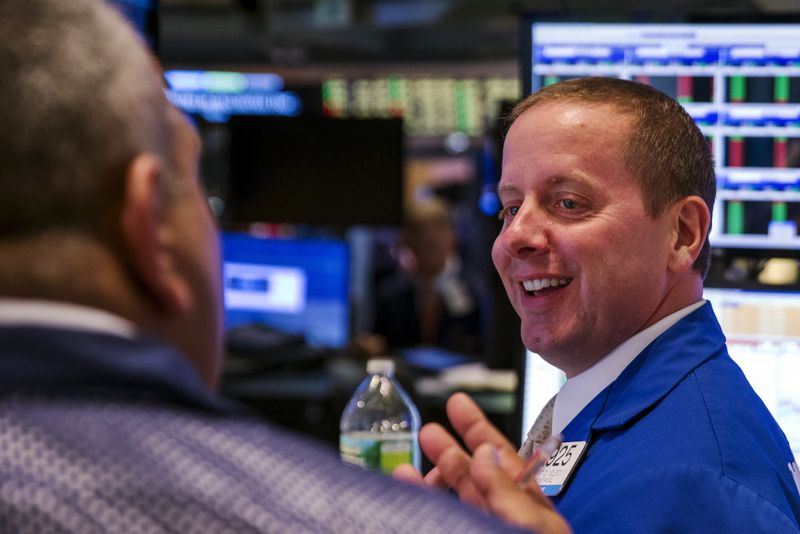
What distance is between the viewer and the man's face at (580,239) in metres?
1.76

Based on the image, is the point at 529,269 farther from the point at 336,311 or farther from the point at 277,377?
the point at 336,311

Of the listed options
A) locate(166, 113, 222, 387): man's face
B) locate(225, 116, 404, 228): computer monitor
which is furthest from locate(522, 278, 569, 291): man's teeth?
locate(225, 116, 404, 228): computer monitor

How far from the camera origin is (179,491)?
68 centimetres

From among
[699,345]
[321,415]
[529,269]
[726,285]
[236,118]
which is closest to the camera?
[699,345]

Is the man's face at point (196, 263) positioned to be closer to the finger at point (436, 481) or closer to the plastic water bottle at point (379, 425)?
the finger at point (436, 481)

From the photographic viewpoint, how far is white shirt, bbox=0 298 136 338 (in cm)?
70

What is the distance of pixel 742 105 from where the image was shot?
94.3 inches

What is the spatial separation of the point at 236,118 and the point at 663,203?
10.9ft

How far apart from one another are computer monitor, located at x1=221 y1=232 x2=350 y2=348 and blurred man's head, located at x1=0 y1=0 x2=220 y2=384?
4767mm

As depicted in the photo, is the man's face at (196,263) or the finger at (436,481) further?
the finger at (436,481)

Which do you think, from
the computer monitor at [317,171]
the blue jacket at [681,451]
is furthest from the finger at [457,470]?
the computer monitor at [317,171]

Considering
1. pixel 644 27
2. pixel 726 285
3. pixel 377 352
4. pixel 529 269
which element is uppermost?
pixel 644 27

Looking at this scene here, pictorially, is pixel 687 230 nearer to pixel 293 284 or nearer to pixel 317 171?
pixel 317 171

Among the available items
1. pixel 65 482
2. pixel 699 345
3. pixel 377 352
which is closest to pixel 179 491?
pixel 65 482
